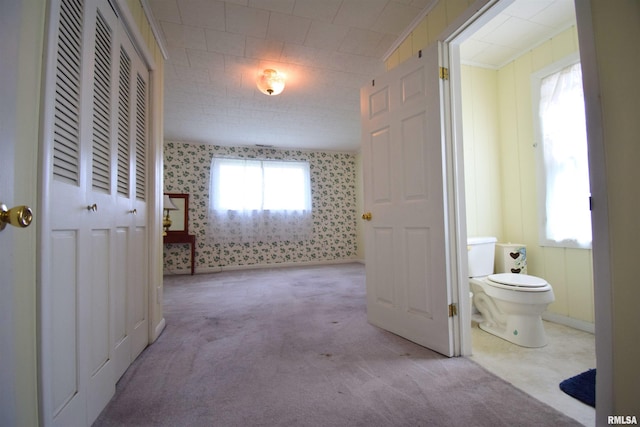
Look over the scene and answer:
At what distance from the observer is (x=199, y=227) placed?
4.84 meters

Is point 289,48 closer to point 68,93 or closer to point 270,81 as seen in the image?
point 270,81

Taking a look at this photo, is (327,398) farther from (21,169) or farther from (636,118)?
(636,118)

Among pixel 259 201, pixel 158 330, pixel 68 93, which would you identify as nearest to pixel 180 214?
pixel 259 201

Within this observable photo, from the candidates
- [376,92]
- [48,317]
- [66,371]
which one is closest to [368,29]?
[376,92]

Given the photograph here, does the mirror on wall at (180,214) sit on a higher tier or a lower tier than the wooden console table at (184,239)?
higher

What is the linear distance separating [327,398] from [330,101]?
3.05 metres

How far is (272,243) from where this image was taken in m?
5.23

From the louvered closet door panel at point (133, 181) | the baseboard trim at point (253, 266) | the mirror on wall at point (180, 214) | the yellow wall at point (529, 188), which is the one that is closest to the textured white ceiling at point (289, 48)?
the yellow wall at point (529, 188)

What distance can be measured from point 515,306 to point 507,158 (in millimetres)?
1462

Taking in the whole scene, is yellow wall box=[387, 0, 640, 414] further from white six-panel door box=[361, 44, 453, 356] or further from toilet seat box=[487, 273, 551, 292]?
toilet seat box=[487, 273, 551, 292]

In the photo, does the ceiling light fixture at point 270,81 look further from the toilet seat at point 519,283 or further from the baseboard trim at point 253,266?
the baseboard trim at point 253,266

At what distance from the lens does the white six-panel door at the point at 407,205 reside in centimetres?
165

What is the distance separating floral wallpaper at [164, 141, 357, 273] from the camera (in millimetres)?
4742

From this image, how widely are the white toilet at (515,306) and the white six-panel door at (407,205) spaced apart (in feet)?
1.71
